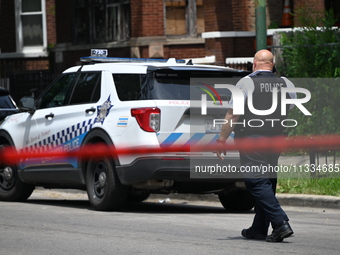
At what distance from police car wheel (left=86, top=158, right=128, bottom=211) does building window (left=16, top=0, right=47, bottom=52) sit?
54.5ft

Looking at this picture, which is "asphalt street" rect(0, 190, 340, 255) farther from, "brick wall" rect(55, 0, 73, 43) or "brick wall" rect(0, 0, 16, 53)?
"brick wall" rect(0, 0, 16, 53)

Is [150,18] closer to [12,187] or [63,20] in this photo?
[63,20]

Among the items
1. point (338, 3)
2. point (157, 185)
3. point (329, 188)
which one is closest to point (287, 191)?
point (329, 188)

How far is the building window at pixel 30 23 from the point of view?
27.4m

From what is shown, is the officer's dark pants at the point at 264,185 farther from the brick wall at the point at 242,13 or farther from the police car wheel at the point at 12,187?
the brick wall at the point at 242,13

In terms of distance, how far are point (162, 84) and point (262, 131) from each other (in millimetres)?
2851

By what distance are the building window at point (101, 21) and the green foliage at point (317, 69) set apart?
6391mm

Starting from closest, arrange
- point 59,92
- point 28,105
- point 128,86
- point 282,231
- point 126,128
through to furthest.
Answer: point 282,231, point 126,128, point 128,86, point 59,92, point 28,105

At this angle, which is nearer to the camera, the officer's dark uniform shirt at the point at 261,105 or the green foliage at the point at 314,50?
the officer's dark uniform shirt at the point at 261,105

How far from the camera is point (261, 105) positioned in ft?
26.7

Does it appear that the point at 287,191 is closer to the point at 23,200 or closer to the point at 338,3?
the point at 23,200

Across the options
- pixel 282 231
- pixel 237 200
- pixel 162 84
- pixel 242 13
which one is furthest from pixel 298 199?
pixel 242 13

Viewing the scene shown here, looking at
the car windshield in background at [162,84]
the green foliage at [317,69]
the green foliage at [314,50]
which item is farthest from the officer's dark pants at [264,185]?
the green foliage at [314,50]

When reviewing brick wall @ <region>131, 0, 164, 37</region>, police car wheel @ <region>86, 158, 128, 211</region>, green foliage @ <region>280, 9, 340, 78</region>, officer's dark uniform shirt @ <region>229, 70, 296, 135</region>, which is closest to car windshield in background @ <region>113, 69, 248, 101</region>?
police car wheel @ <region>86, 158, 128, 211</region>
